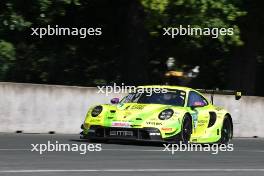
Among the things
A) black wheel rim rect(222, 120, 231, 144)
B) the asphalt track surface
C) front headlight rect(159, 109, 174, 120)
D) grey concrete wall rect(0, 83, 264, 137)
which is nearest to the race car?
front headlight rect(159, 109, 174, 120)

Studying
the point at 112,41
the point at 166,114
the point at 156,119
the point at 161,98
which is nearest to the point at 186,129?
the point at 166,114

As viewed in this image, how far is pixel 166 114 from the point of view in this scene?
13.6m

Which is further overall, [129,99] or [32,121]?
[32,121]

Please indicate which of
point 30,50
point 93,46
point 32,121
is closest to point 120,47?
point 93,46

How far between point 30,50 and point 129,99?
35.0 feet

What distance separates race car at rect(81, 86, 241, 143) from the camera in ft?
44.1

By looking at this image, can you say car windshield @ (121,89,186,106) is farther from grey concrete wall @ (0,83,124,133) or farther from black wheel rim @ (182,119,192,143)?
grey concrete wall @ (0,83,124,133)

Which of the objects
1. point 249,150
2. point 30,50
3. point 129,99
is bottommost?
point 249,150

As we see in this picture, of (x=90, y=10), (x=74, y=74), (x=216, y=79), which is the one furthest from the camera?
(x=216, y=79)

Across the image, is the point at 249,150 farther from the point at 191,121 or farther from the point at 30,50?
the point at 30,50

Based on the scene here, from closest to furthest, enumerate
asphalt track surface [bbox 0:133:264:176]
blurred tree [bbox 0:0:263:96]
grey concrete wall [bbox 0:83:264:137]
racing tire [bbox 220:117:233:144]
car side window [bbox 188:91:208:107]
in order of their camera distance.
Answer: asphalt track surface [bbox 0:133:264:176] → car side window [bbox 188:91:208:107] → racing tire [bbox 220:117:233:144] → grey concrete wall [bbox 0:83:264:137] → blurred tree [bbox 0:0:263:96]

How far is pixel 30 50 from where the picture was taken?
24.7m

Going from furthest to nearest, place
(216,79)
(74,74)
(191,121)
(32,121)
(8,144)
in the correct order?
(216,79) → (74,74) → (32,121) → (191,121) → (8,144)

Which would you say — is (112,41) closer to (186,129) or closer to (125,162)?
(186,129)
